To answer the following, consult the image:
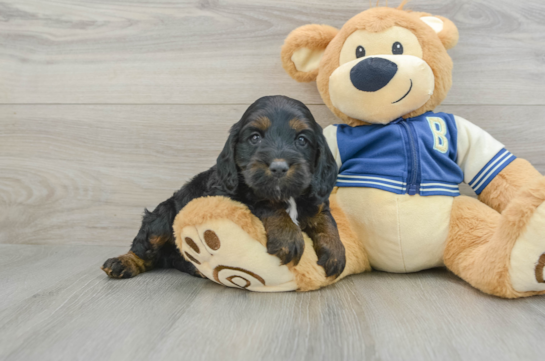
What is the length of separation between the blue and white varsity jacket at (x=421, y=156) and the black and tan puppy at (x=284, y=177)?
0.24 m

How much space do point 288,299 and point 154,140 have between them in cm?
134

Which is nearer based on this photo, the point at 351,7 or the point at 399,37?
the point at 399,37

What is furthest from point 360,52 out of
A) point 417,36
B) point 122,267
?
point 122,267

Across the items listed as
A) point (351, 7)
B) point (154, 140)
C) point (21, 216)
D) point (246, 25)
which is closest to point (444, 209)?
point (351, 7)

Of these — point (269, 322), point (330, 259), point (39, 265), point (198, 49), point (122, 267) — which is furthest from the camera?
point (198, 49)

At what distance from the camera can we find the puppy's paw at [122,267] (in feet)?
6.10

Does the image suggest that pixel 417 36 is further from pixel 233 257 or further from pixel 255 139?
pixel 233 257

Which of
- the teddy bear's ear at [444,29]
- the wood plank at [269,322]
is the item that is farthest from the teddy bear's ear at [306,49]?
the wood plank at [269,322]

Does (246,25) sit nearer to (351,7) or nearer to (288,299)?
(351,7)

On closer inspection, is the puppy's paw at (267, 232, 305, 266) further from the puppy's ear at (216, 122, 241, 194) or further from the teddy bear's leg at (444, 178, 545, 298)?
the teddy bear's leg at (444, 178, 545, 298)

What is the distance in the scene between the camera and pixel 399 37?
176 cm

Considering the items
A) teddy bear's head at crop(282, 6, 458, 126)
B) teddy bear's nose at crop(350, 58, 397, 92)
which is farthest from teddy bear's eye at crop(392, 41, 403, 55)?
teddy bear's nose at crop(350, 58, 397, 92)

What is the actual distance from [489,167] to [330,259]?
868 mm

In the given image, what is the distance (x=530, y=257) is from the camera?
1.37m
